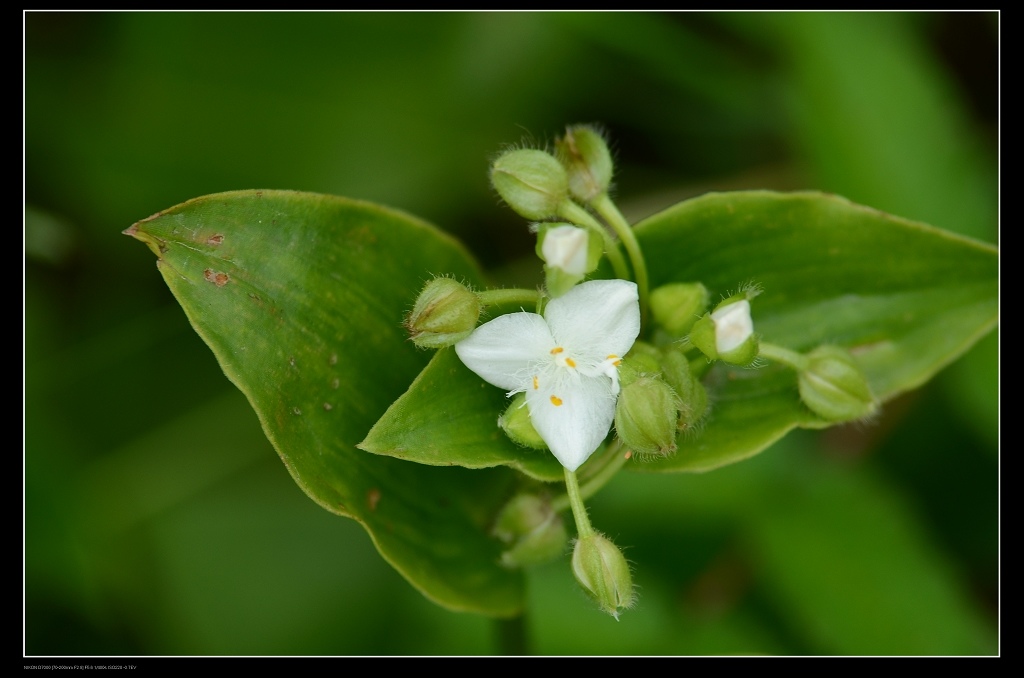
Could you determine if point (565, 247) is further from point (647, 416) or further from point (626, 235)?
point (647, 416)

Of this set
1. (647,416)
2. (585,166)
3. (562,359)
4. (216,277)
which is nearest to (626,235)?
(585,166)

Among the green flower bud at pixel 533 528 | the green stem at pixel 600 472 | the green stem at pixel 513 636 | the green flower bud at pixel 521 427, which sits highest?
the green flower bud at pixel 521 427

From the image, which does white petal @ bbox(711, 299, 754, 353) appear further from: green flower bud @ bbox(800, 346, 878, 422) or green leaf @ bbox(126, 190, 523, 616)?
green leaf @ bbox(126, 190, 523, 616)

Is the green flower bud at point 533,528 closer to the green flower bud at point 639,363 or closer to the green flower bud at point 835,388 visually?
the green flower bud at point 639,363

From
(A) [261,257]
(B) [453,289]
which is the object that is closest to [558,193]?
(B) [453,289]

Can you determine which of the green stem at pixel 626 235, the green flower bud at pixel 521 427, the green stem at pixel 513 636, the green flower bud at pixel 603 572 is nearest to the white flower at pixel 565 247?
the green stem at pixel 626 235

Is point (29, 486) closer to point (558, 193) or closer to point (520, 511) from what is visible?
point (520, 511)

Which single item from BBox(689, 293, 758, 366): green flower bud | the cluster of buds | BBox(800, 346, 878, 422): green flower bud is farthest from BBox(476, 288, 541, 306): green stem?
BBox(800, 346, 878, 422): green flower bud
